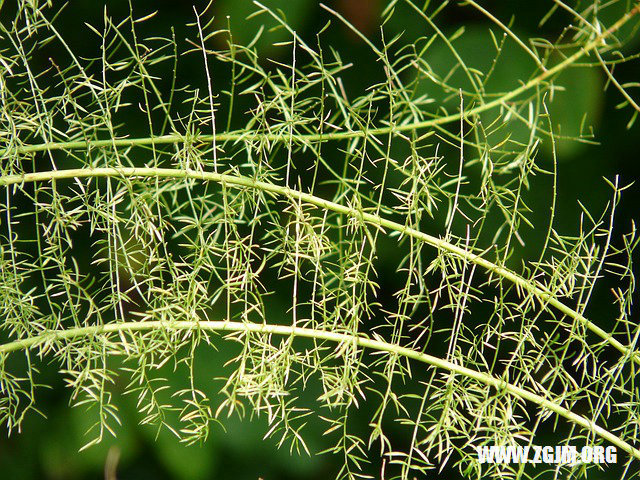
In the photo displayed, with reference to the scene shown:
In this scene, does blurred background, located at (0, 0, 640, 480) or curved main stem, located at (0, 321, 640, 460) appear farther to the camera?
blurred background, located at (0, 0, 640, 480)

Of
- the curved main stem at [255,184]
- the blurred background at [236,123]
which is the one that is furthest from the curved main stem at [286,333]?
the blurred background at [236,123]

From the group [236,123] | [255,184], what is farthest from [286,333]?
[236,123]

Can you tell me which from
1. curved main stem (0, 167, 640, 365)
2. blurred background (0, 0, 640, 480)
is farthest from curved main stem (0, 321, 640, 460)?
blurred background (0, 0, 640, 480)

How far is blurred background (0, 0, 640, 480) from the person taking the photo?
0.71 meters

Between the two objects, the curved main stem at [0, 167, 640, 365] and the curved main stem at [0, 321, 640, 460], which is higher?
the curved main stem at [0, 167, 640, 365]

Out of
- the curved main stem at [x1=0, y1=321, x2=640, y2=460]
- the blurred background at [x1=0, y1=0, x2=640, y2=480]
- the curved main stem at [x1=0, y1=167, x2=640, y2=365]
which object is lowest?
the blurred background at [x1=0, y1=0, x2=640, y2=480]

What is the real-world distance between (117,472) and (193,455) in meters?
0.19

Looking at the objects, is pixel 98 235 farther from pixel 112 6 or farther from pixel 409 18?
pixel 409 18

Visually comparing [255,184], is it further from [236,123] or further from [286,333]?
[236,123]

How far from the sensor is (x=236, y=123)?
0.83 meters

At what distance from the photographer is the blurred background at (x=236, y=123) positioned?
71cm

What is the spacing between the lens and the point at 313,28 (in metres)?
0.82

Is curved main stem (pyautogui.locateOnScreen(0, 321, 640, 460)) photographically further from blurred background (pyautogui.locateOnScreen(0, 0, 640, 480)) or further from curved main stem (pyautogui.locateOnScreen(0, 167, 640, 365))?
blurred background (pyautogui.locateOnScreen(0, 0, 640, 480))

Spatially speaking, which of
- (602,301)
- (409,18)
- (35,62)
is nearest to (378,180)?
(409,18)
